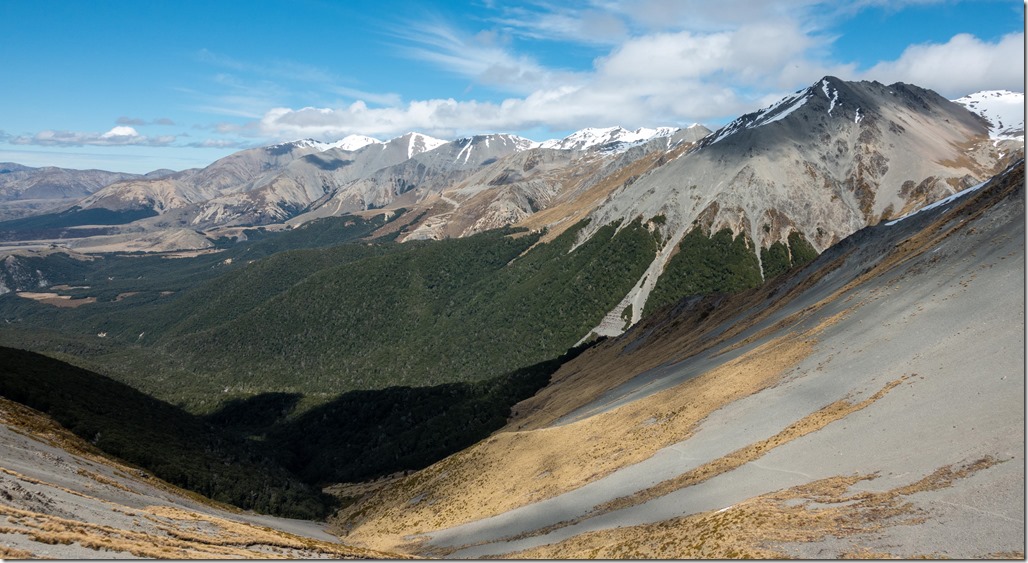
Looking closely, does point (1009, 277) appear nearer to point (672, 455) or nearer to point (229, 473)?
point (672, 455)

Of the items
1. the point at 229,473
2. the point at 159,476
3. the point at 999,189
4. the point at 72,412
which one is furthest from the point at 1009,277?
the point at 72,412

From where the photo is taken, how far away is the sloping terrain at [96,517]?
27.2 meters

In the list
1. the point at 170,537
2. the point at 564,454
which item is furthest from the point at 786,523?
the point at 564,454

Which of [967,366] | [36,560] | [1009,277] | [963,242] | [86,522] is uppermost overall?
[963,242]

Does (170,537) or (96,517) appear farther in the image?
(96,517)

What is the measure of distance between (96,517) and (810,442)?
49.8 meters

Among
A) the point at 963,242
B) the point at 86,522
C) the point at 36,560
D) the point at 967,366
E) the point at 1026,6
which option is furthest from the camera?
the point at 963,242

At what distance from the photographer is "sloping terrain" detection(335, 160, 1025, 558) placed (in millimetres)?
30938

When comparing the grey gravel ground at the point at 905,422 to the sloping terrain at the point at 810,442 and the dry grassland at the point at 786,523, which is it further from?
the dry grassland at the point at 786,523

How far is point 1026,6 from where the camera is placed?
29.6 metres

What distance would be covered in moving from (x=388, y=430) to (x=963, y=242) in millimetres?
131942

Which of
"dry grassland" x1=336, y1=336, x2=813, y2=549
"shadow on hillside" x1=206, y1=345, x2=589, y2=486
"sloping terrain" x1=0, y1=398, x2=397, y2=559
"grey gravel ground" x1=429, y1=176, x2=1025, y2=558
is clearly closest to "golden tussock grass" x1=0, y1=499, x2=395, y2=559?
"sloping terrain" x1=0, y1=398, x2=397, y2=559

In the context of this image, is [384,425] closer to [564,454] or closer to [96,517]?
[564,454]

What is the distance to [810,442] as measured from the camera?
43.3m
